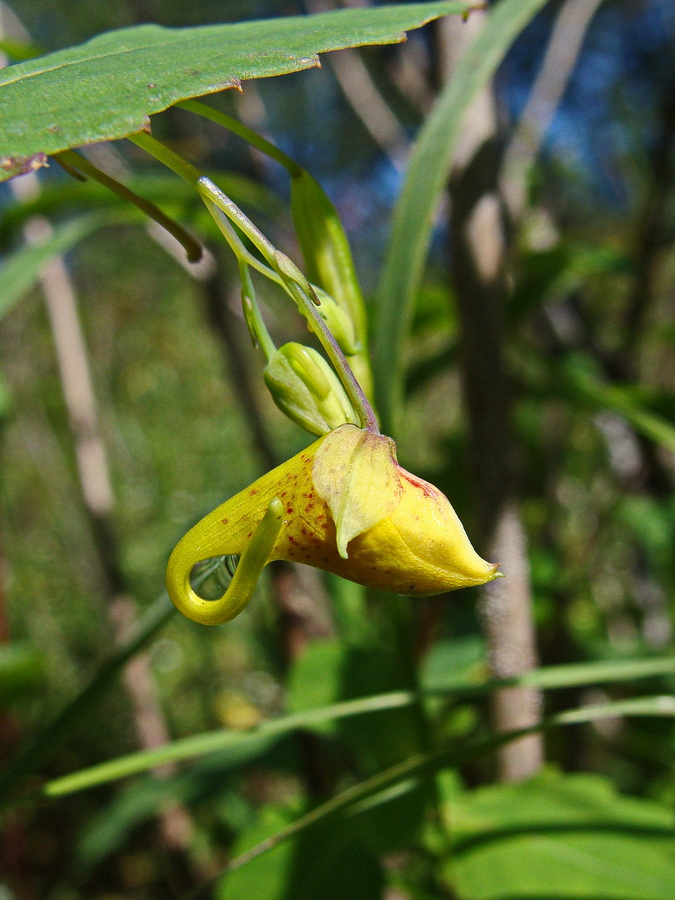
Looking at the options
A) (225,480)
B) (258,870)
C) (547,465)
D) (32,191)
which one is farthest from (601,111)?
(258,870)

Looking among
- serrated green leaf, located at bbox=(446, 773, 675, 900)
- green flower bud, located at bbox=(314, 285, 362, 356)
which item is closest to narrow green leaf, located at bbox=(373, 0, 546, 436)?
green flower bud, located at bbox=(314, 285, 362, 356)

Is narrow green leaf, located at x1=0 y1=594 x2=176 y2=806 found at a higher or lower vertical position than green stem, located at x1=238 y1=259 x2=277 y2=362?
lower

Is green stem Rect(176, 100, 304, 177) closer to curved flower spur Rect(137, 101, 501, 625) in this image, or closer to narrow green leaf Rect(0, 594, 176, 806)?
curved flower spur Rect(137, 101, 501, 625)

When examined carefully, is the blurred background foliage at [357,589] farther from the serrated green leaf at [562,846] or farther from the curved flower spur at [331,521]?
the curved flower spur at [331,521]

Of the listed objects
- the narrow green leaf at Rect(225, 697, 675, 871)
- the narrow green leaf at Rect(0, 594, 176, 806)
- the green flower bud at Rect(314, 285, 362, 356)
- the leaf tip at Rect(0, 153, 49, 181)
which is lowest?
the narrow green leaf at Rect(225, 697, 675, 871)

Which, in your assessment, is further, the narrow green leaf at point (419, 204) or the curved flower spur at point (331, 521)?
the narrow green leaf at point (419, 204)

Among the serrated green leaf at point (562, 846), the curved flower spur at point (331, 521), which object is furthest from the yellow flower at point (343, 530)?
the serrated green leaf at point (562, 846)
